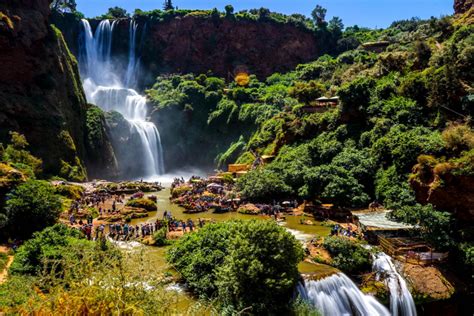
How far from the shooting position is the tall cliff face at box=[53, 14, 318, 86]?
8156 centimetres

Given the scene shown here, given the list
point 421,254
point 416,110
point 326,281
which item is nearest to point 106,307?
point 326,281

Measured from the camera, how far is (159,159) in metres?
62.1

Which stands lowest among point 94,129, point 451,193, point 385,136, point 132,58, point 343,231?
point 343,231

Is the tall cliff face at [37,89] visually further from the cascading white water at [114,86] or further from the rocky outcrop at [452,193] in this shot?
the rocky outcrop at [452,193]

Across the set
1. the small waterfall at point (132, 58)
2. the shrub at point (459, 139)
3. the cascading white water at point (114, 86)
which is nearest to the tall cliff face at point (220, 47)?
the small waterfall at point (132, 58)

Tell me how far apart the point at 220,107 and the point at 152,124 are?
12.2m

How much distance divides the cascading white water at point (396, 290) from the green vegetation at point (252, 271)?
470 cm

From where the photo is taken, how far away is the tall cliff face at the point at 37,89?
40.4 metres

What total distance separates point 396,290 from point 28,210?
64.1 ft

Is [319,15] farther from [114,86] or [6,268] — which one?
[6,268]

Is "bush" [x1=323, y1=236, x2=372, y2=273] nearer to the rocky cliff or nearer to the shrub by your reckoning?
the rocky cliff

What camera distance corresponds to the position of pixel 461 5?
53062 mm

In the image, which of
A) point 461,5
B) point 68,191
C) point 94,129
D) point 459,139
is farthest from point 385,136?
point 94,129

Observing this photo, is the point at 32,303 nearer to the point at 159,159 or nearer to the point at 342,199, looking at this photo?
the point at 342,199
